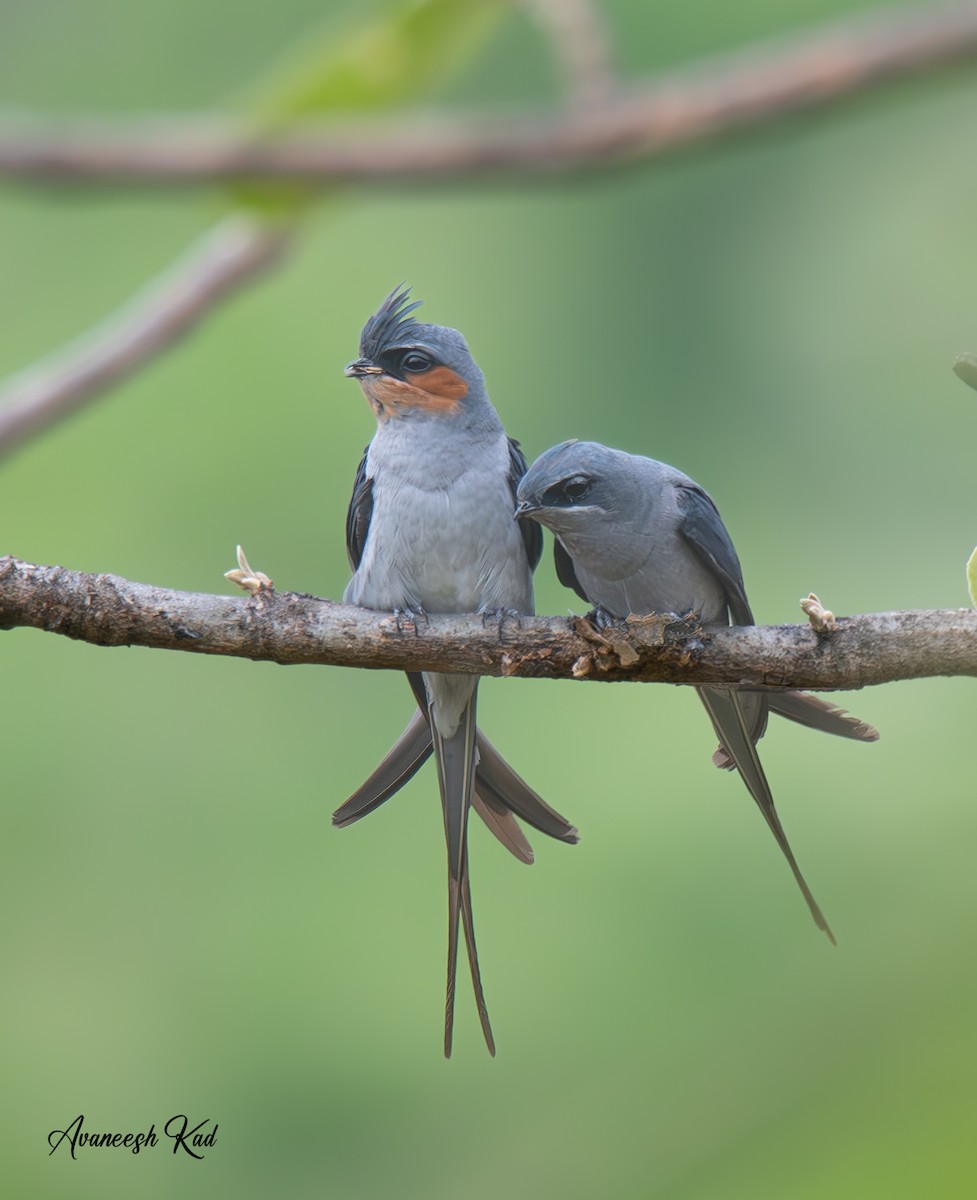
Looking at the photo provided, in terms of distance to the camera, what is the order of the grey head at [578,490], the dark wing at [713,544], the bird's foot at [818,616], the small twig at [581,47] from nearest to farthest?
Result: the small twig at [581,47] → the bird's foot at [818,616] → the grey head at [578,490] → the dark wing at [713,544]

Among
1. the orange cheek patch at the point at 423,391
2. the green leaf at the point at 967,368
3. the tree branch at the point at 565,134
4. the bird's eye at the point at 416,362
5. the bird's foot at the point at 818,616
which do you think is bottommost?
the tree branch at the point at 565,134

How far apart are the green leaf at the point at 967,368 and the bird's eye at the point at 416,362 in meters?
1.24

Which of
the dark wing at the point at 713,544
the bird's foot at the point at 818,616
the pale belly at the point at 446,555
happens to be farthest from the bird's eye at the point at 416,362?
the bird's foot at the point at 818,616

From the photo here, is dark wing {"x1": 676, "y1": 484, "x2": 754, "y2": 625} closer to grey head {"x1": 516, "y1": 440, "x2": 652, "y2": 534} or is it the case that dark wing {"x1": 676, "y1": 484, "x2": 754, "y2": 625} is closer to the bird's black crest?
grey head {"x1": 516, "y1": 440, "x2": 652, "y2": 534}

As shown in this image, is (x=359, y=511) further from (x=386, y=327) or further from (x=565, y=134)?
(x=565, y=134)

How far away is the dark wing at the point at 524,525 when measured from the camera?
7.71 feet

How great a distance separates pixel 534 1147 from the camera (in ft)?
11.0

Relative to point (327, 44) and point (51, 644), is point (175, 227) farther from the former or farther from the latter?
point (327, 44)

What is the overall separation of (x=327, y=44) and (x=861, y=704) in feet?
9.56

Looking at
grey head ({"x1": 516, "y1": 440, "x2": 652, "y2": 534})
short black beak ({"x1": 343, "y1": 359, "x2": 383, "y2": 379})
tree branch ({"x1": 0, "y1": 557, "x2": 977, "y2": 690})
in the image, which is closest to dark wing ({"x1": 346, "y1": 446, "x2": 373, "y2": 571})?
short black beak ({"x1": 343, "y1": 359, "x2": 383, "y2": 379})

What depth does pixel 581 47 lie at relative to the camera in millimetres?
630

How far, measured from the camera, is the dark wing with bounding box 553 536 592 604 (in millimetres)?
2289

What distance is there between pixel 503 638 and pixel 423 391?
2.06ft

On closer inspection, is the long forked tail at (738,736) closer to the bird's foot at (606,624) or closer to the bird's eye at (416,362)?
the bird's foot at (606,624)
